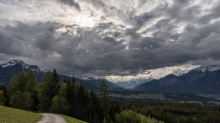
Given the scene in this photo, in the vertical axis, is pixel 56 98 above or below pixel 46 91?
below

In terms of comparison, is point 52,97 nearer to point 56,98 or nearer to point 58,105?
point 56,98

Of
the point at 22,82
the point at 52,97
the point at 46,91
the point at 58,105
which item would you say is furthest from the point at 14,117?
the point at 22,82

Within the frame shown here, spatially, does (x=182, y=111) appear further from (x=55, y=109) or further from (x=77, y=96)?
(x=55, y=109)

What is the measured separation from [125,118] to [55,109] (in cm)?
5443

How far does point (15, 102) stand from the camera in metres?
51.6

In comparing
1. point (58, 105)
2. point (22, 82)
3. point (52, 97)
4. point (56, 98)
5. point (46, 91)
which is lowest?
point (58, 105)

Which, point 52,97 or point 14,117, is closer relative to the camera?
point 14,117

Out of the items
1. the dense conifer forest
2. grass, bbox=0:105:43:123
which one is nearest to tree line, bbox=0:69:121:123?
the dense conifer forest

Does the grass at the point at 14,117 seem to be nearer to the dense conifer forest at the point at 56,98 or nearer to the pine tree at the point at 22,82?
the dense conifer forest at the point at 56,98

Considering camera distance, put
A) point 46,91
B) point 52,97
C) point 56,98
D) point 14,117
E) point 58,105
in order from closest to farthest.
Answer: point 14,117 < point 58,105 < point 56,98 < point 46,91 < point 52,97

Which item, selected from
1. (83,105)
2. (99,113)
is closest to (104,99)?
(83,105)

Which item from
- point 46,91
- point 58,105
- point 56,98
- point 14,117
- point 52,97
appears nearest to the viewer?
point 14,117

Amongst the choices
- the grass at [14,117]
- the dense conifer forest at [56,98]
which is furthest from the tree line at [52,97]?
the grass at [14,117]

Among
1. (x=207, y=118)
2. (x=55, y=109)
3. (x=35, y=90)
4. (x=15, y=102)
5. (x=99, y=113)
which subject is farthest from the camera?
(x=207, y=118)
